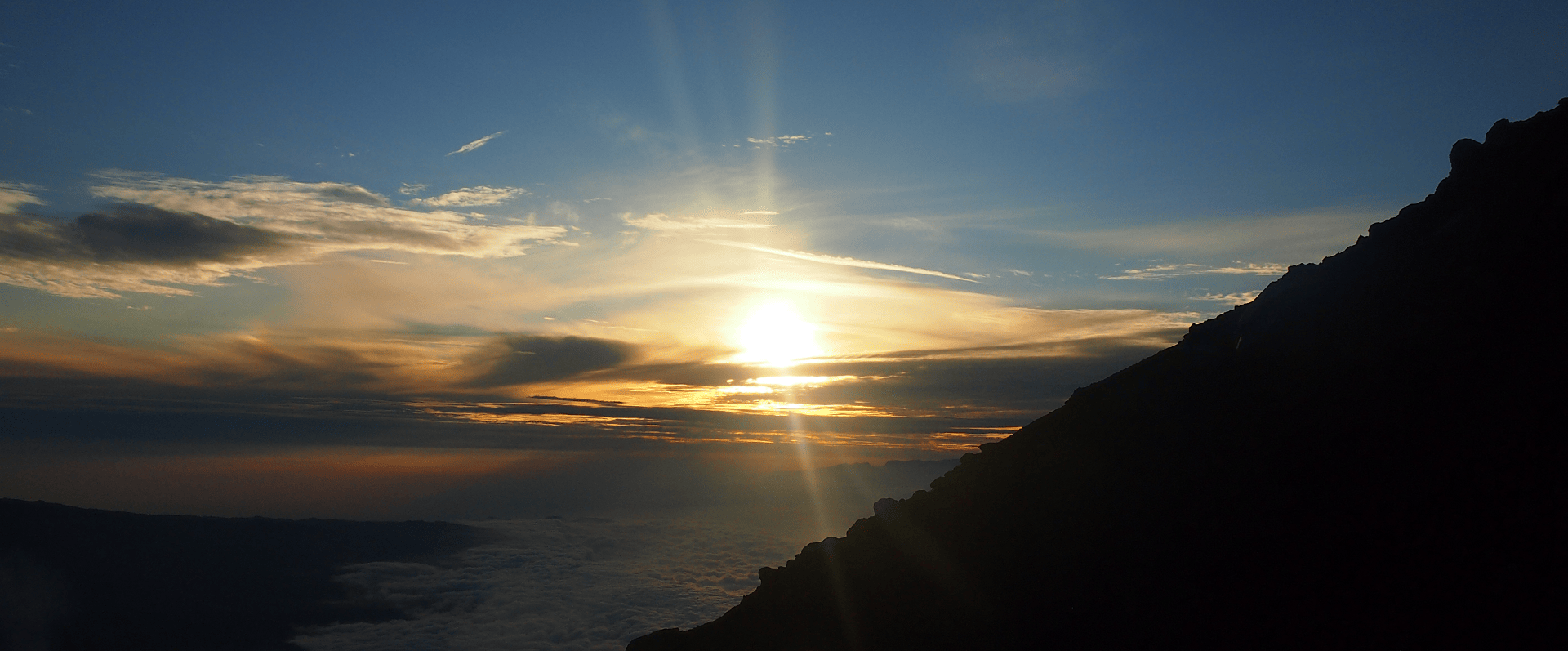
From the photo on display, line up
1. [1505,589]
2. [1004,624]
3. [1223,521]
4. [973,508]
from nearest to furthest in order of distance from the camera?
1. [1505,589]
2. [1223,521]
3. [1004,624]
4. [973,508]

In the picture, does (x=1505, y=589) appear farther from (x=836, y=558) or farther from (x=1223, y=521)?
(x=836, y=558)

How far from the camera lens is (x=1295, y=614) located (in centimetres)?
1689

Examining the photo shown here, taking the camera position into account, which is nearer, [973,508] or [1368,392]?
[1368,392]

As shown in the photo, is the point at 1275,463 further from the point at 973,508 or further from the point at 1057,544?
the point at 973,508

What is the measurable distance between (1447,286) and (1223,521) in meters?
8.79

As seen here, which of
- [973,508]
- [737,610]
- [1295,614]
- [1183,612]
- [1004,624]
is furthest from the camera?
[737,610]

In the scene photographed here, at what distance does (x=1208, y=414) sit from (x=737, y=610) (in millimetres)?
17669

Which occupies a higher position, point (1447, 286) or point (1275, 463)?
point (1447, 286)

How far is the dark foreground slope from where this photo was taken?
15.7 m

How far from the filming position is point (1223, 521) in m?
19.6

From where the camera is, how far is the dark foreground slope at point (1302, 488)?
15.7 m

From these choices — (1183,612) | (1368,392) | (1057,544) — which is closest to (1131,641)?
(1183,612)

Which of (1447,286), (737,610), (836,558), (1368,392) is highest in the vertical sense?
(1447,286)

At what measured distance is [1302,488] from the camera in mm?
18844
